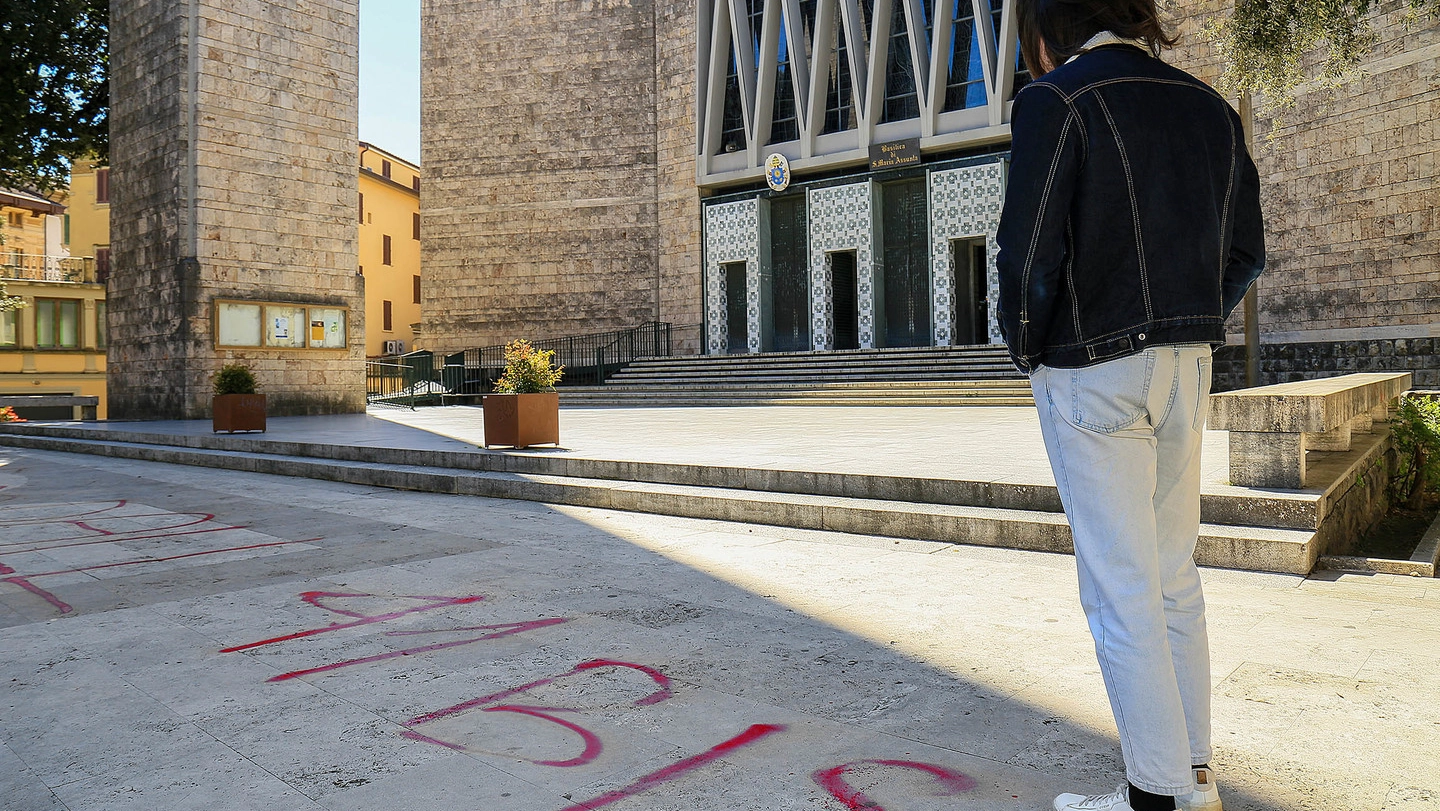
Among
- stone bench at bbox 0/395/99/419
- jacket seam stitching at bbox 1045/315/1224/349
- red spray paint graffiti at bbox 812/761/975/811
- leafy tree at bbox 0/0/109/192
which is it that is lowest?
red spray paint graffiti at bbox 812/761/975/811

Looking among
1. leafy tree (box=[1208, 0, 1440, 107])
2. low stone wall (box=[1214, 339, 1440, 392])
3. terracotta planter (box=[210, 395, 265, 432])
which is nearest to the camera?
leafy tree (box=[1208, 0, 1440, 107])

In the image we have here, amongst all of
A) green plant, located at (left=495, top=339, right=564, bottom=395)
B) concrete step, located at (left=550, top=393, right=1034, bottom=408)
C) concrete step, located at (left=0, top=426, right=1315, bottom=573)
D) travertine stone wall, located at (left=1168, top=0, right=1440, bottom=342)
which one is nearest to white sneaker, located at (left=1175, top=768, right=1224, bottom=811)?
concrete step, located at (left=0, top=426, right=1315, bottom=573)

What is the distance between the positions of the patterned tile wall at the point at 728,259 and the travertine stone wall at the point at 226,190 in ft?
33.7

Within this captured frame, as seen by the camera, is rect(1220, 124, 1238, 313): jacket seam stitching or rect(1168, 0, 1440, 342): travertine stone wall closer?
rect(1220, 124, 1238, 313): jacket seam stitching

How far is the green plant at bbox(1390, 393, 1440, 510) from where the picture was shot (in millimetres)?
6805

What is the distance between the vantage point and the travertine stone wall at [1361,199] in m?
16.7

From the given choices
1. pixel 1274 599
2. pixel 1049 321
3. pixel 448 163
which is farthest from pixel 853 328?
pixel 1049 321

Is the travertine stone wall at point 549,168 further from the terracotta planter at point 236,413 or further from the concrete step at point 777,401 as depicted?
the terracotta planter at point 236,413

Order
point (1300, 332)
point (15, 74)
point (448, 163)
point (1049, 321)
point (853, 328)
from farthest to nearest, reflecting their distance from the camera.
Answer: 1. point (448, 163)
2. point (853, 328)
3. point (15, 74)
4. point (1300, 332)
5. point (1049, 321)

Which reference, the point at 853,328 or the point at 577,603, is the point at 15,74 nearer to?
the point at 853,328

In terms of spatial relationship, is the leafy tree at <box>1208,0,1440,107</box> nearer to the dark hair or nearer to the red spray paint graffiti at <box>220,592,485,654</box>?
the dark hair

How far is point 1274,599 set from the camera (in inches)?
152

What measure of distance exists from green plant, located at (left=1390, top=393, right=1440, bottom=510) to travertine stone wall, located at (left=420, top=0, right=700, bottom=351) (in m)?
21.3

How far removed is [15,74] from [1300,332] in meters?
27.3
